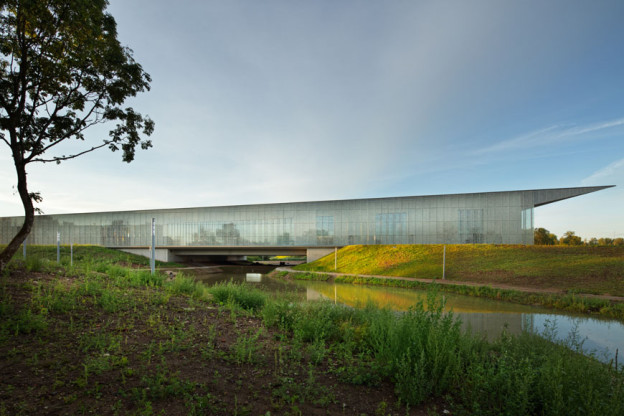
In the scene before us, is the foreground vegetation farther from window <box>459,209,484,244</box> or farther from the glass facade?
the glass facade

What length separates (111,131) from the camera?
10.1 metres

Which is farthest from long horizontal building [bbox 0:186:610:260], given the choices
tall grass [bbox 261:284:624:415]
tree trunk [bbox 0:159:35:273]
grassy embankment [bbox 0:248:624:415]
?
tree trunk [bbox 0:159:35:273]

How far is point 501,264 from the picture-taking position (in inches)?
1103

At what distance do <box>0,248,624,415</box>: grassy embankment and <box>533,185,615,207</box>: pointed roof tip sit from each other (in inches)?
1466

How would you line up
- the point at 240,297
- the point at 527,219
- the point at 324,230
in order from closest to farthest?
the point at 240,297, the point at 527,219, the point at 324,230

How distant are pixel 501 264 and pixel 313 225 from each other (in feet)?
78.4

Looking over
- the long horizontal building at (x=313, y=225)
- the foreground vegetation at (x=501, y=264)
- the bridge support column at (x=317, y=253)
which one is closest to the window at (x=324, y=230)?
the long horizontal building at (x=313, y=225)

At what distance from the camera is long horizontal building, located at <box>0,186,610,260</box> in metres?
37.3

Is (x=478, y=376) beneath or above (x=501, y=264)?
above

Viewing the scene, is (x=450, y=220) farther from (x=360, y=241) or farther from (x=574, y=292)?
(x=574, y=292)

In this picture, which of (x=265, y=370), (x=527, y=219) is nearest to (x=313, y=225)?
(x=527, y=219)

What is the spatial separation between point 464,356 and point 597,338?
9.24 metres

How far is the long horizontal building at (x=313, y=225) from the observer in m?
37.3

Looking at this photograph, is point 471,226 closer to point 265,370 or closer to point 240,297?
point 240,297
